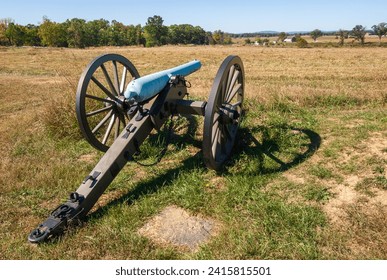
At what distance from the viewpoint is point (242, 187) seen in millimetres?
4215

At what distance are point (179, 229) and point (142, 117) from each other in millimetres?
1620

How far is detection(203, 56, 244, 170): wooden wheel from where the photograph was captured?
3797 mm

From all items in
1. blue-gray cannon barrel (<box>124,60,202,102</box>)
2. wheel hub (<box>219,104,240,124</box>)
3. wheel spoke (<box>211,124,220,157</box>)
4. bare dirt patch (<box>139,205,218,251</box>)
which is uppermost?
blue-gray cannon barrel (<box>124,60,202,102</box>)

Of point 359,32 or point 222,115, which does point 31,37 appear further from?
point 222,115

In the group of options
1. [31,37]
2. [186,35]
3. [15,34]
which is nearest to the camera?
[15,34]

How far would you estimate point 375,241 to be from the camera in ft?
10.1

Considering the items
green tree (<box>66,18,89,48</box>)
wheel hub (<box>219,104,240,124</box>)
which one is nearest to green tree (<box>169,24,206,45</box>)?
green tree (<box>66,18,89,48</box>)

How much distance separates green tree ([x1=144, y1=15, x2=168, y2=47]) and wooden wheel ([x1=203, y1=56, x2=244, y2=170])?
338 ft

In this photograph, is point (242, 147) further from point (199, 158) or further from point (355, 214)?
point (355, 214)

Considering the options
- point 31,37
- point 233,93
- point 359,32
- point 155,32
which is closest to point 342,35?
point 359,32

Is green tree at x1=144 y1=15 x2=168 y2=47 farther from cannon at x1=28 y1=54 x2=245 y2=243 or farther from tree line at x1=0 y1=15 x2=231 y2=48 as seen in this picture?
cannon at x1=28 y1=54 x2=245 y2=243

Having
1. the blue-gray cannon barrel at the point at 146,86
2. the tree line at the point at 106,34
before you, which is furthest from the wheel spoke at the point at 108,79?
the tree line at the point at 106,34

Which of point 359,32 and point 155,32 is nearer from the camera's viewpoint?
point 359,32

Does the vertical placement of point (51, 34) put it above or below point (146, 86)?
above
